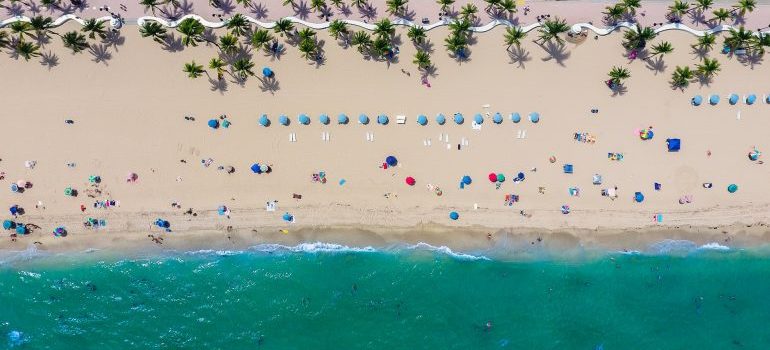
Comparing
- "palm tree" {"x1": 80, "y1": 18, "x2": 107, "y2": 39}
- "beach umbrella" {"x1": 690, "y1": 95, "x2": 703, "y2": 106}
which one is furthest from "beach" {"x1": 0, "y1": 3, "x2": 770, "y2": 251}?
"palm tree" {"x1": 80, "y1": 18, "x2": 107, "y2": 39}

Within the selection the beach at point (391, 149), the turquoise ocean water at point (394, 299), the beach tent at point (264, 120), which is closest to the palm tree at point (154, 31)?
the beach at point (391, 149)

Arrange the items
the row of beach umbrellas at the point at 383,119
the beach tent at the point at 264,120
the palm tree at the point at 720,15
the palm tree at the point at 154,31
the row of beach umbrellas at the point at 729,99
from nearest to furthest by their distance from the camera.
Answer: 1. the palm tree at the point at 154,31
2. the palm tree at the point at 720,15
3. the beach tent at the point at 264,120
4. the row of beach umbrellas at the point at 383,119
5. the row of beach umbrellas at the point at 729,99

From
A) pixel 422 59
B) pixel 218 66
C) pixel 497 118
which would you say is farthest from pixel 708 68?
pixel 218 66

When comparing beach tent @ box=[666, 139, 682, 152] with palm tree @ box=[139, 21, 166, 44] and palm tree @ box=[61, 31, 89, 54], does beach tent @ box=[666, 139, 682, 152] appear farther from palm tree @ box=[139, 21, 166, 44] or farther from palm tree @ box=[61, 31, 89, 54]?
palm tree @ box=[61, 31, 89, 54]

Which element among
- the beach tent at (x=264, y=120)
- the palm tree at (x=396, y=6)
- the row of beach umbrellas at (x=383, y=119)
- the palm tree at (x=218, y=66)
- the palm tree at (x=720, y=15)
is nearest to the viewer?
the palm tree at (x=218, y=66)

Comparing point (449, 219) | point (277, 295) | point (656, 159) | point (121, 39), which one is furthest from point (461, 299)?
point (121, 39)

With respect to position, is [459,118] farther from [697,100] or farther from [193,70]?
[193,70]

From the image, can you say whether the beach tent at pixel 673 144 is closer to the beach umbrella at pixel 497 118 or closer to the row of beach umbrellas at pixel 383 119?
the row of beach umbrellas at pixel 383 119
